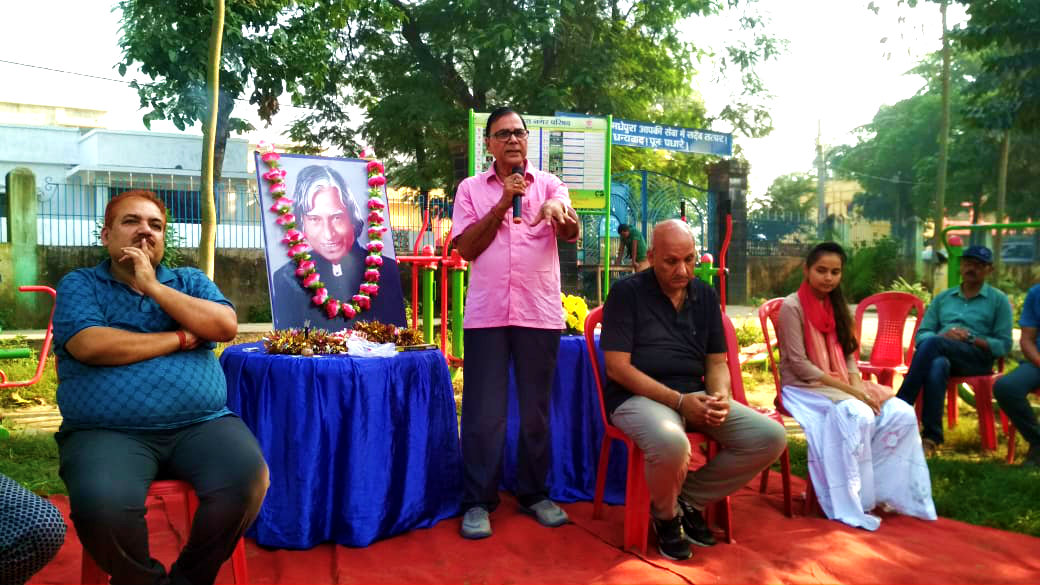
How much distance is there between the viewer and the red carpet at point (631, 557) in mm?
3125

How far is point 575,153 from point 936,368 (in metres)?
2.80

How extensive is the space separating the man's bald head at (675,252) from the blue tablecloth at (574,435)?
2.62ft

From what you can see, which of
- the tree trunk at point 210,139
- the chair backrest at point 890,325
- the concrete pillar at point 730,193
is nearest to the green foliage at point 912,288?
the concrete pillar at point 730,193

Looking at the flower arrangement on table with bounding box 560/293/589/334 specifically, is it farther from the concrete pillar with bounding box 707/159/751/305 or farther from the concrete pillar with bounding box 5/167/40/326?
the concrete pillar with bounding box 707/159/751/305

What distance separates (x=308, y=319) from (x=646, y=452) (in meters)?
1.78

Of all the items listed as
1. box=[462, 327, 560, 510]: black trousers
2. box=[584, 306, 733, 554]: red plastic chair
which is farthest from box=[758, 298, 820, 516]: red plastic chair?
box=[462, 327, 560, 510]: black trousers

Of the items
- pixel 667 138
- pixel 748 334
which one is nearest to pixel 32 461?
pixel 667 138

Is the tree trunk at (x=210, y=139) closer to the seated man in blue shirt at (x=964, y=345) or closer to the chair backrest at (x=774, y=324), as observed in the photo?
the chair backrest at (x=774, y=324)

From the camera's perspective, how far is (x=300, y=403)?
11.0ft

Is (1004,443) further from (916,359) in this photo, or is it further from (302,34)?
(302,34)

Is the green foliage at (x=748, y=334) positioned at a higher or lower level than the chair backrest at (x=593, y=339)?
lower

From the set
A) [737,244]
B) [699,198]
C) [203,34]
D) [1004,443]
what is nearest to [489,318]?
[1004,443]

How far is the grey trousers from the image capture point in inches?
128

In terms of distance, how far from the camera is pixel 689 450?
10.8ft
